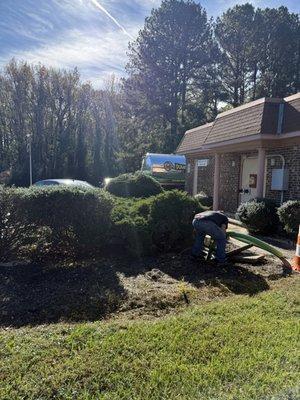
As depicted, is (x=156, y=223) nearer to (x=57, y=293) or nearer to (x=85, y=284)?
(x=85, y=284)

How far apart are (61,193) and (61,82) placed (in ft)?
93.2

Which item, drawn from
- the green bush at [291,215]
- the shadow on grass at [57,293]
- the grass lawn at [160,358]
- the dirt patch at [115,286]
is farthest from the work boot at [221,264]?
the green bush at [291,215]

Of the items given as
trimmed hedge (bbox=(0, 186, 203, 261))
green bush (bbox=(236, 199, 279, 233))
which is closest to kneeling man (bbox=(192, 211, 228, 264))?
trimmed hedge (bbox=(0, 186, 203, 261))

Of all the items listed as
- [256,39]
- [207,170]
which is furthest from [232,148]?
[256,39]

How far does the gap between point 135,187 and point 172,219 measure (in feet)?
10.6

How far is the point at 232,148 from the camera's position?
1534 centimetres

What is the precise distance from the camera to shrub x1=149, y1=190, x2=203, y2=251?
802cm

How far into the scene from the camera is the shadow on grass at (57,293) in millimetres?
4730

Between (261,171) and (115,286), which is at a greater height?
(261,171)

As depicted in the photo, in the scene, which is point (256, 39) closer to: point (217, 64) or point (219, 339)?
point (217, 64)

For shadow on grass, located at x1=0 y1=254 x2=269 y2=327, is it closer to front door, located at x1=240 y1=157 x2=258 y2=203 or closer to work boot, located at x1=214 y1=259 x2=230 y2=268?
work boot, located at x1=214 y1=259 x2=230 y2=268

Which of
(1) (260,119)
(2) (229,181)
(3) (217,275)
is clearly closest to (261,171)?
(1) (260,119)

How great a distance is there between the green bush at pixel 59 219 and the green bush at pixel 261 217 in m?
5.51

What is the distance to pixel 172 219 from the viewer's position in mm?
8094
